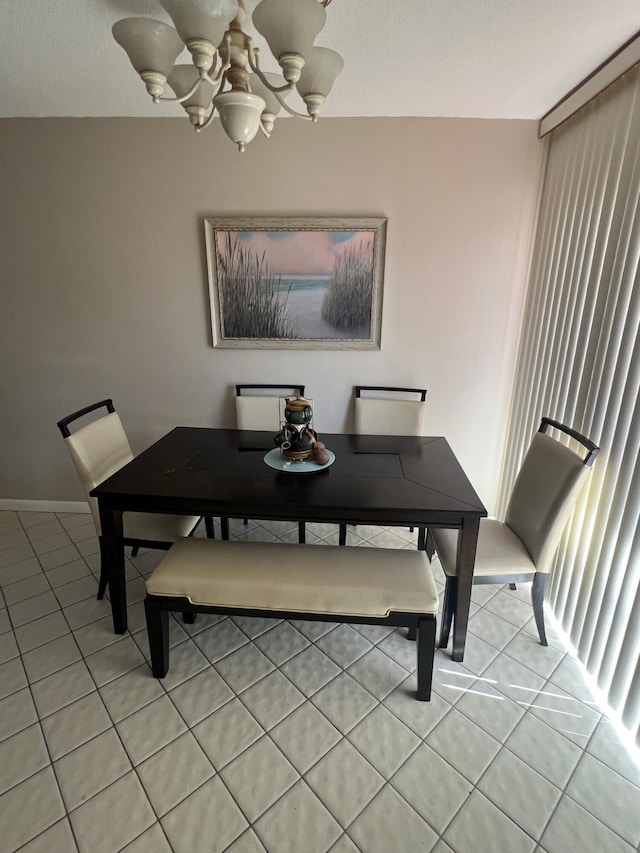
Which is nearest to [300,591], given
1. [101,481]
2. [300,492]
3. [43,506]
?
[300,492]

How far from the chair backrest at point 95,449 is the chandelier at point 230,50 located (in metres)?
1.40

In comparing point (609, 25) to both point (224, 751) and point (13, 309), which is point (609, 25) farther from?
point (13, 309)

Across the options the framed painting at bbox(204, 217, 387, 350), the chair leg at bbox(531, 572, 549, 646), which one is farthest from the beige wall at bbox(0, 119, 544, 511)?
the chair leg at bbox(531, 572, 549, 646)

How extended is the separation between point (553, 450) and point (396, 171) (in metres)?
1.73

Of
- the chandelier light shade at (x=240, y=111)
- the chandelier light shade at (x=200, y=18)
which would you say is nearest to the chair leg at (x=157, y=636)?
the chandelier light shade at (x=240, y=111)

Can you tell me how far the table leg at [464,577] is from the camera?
168 centimetres

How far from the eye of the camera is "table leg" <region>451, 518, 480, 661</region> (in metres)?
1.68

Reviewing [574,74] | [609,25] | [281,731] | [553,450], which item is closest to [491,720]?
[281,731]

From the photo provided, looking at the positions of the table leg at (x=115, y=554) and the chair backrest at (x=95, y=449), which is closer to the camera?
the table leg at (x=115, y=554)

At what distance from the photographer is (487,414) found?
281cm

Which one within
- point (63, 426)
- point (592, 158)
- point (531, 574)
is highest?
point (592, 158)

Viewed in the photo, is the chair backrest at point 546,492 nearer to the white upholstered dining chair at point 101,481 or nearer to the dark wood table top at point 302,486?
the dark wood table top at point 302,486

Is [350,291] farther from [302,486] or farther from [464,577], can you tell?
[464,577]

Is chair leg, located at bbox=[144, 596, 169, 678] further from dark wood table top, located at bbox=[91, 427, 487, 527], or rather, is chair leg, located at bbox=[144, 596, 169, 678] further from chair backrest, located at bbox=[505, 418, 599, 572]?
chair backrest, located at bbox=[505, 418, 599, 572]
